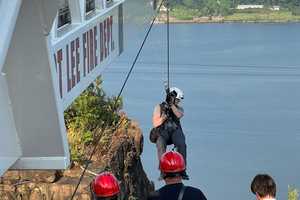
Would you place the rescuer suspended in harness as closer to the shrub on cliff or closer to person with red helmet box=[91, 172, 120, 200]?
the shrub on cliff

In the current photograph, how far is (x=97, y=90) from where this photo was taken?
35.9ft

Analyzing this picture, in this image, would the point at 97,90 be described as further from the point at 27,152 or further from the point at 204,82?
the point at 204,82

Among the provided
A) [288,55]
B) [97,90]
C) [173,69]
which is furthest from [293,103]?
[97,90]

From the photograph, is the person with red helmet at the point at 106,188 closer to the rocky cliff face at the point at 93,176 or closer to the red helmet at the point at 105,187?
the red helmet at the point at 105,187

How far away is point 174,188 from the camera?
13.4ft

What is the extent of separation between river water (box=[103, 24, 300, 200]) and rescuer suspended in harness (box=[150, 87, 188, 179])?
2.49 meters

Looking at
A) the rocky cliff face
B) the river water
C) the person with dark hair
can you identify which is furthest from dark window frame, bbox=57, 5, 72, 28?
the rocky cliff face

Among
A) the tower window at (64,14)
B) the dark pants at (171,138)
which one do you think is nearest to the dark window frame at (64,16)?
the tower window at (64,14)

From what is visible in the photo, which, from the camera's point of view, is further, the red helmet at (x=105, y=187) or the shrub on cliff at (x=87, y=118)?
the shrub on cliff at (x=87, y=118)

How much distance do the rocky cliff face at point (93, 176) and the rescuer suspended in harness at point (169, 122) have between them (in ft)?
2.21

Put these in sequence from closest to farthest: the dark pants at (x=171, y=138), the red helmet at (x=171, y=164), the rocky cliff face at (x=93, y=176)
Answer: the red helmet at (x=171, y=164) < the rocky cliff face at (x=93, y=176) < the dark pants at (x=171, y=138)

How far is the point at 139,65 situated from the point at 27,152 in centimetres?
4409

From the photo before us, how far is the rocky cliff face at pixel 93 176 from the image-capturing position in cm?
771

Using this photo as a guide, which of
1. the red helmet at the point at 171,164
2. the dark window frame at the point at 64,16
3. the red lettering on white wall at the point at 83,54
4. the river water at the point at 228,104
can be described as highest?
the dark window frame at the point at 64,16
